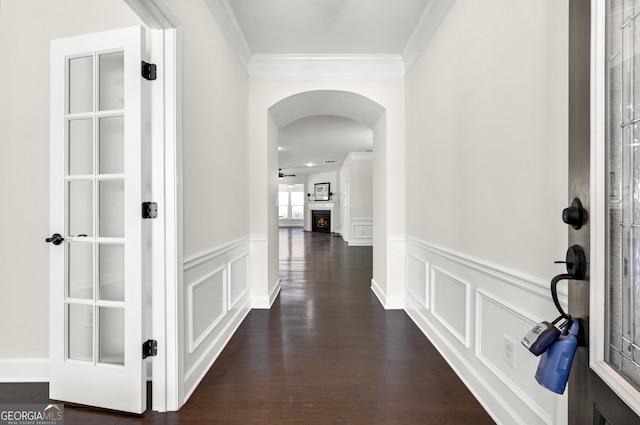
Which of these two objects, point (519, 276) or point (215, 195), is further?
point (215, 195)

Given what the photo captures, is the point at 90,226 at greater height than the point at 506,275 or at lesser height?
greater

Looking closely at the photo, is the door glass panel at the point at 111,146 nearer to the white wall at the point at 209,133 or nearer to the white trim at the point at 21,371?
the white wall at the point at 209,133

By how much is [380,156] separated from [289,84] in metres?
1.34

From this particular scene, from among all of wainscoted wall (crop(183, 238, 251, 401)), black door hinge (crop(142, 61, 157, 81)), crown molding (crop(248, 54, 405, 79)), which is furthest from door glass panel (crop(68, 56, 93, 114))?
crown molding (crop(248, 54, 405, 79))

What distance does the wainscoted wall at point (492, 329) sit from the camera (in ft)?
4.64

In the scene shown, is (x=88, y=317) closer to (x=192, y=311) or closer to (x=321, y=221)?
(x=192, y=311)

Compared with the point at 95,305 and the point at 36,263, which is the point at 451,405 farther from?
the point at 36,263

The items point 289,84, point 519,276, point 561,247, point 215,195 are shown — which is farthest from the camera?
point 289,84

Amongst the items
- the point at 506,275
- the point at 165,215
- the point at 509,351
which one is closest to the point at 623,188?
the point at 506,275

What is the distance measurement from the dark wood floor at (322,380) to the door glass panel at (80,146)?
A: 1371 mm

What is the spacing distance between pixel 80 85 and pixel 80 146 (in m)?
0.35

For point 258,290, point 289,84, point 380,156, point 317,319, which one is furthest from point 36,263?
point 380,156

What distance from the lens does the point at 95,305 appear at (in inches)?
69.7

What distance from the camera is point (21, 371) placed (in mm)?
2061
